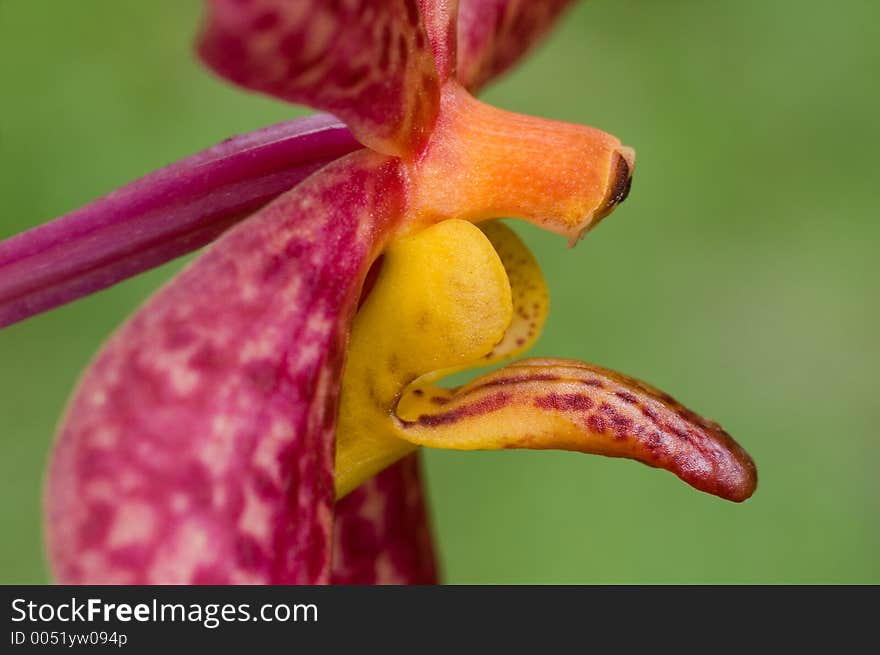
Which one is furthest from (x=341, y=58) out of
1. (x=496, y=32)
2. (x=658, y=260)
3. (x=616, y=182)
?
(x=658, y=260)

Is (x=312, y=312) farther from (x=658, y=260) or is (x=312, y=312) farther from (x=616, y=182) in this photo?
(x=658, y=260)

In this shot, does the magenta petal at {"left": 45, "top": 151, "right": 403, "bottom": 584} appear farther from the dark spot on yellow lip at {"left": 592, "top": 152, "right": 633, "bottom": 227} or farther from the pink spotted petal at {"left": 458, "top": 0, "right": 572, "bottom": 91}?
the pink spotted petal at {"left": 458, "top": 0, "right": 572, "bottom": 91}

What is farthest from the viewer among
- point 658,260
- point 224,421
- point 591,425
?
point 658,260

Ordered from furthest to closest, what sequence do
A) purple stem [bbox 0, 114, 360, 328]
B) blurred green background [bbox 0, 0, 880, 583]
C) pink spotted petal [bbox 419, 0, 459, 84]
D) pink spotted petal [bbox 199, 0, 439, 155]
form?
blurred green background [bbox 0, 0, 880, 583] → pink spotted petal [bbox 419, 0, 459, 84] → purple stem [bbox 0, 114, 360, 328] → pink spotted petal [bbox 199, 0, 439, 155]

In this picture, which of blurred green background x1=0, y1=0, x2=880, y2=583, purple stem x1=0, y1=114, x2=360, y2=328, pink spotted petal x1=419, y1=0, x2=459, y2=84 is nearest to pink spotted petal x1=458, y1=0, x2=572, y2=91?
pink spotted petal x1=419, y1=0, x2=459, y2=84

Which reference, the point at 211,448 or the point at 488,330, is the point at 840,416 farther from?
the point at 211,448

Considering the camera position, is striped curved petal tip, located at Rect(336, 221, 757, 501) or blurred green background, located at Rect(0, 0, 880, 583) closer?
striped curved petal tip, located at Rect(336, 221, 757, 501)
